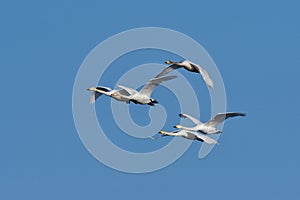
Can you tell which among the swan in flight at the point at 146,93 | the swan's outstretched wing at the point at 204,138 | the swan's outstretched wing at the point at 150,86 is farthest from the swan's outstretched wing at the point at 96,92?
the swan's outstretched wing at the point at 204,138

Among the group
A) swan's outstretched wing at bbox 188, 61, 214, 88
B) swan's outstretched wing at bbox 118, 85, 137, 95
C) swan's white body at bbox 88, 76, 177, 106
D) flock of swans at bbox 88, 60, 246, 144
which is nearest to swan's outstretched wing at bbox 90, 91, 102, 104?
flock of swans at bbox 88, 60, 246, 144

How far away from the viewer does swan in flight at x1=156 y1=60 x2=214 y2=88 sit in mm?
44306

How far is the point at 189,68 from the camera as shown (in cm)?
4684

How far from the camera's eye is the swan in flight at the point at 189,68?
4431cm

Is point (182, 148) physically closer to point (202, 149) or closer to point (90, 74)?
point (202, 149)

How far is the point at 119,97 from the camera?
1928 inches

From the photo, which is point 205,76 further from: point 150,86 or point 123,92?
point 123,92

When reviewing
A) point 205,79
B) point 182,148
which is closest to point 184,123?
point 182,148

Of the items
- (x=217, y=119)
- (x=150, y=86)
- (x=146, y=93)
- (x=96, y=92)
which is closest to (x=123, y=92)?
(x=146, y=93)

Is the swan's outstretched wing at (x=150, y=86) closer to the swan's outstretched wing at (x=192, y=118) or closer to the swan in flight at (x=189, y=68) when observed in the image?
the swan in flight at (x=189, y=68)

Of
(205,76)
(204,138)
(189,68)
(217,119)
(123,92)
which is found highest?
(123,92)

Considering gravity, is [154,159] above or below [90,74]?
below

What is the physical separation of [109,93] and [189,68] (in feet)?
12.7

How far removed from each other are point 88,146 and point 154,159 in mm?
2417
